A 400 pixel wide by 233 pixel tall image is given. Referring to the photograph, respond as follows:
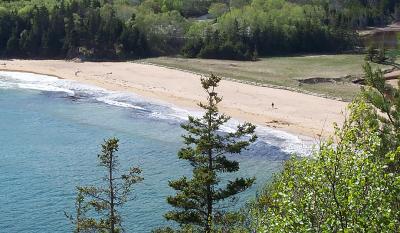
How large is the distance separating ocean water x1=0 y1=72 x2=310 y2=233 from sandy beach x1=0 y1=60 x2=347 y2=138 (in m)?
3.03

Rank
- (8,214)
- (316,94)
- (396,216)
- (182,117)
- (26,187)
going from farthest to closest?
1. (316,94)
2. (182,117)
3. (26,187)
4. (8,214)
5. (396,216)

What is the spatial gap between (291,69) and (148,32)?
2646 centimetres

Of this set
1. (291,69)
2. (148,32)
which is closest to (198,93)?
(291,69)

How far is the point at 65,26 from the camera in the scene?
98.3 meters

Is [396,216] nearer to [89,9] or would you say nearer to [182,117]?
[182,117]

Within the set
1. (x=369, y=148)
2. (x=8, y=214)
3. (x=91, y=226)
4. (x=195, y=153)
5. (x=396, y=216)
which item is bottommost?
(x=8, y=214)

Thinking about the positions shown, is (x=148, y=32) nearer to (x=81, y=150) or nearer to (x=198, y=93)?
(x=198, y=93)

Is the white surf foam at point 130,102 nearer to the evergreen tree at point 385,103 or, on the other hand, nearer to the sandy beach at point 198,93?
the sandy beach at point 198,93

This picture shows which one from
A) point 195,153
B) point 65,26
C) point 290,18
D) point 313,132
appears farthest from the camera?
point 290,18

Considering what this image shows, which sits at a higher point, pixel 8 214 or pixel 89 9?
pixel 89 9

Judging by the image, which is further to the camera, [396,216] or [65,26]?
[65,26]

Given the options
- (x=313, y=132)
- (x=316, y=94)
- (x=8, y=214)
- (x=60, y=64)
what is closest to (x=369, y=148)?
(x=8, y=214)

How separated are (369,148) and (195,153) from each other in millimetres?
12460

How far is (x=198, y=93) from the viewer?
7138 centimetres
